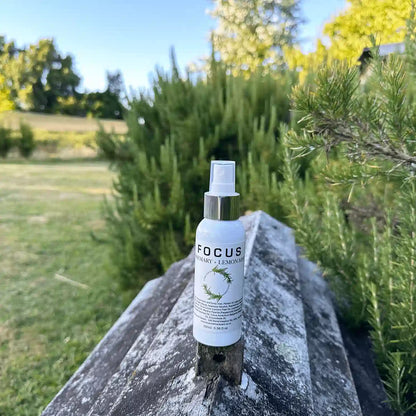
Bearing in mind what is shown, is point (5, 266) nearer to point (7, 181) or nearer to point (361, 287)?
point (361, 287)

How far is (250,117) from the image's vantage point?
4.09 metres

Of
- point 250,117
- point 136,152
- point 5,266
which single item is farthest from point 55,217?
point 250,117

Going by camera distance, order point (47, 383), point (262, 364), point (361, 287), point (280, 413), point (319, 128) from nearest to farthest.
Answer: point (280, 413)
point (262, 364)
point (319, 128)
point (361, 287)
point (47, 383)

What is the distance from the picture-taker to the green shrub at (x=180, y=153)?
370cm

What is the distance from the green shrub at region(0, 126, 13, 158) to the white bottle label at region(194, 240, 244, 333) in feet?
92.8

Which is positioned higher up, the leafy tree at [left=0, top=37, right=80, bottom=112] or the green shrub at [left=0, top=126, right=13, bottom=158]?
the leafy tree at [left=0, top=37, right=80, bottom=112]

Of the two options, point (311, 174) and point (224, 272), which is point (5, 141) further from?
point (224, 272)

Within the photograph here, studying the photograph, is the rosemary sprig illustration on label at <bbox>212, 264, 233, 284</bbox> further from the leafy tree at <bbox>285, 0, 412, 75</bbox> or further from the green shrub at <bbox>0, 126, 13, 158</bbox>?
the green shrub at <bbox>0, 126, 13, 158</bbox>

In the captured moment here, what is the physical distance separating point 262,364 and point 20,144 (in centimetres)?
2873

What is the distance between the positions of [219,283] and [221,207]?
0.21m

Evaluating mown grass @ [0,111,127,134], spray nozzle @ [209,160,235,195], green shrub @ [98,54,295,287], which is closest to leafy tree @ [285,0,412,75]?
green shrub @ [98,54,295,287]

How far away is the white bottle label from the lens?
1.00 metres

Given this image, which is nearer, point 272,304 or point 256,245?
point 272,304

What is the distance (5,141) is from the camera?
25234mm
